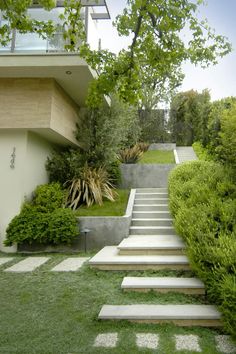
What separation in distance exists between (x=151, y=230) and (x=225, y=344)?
4354 mm

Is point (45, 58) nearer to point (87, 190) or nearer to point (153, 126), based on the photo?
point (87, 190)

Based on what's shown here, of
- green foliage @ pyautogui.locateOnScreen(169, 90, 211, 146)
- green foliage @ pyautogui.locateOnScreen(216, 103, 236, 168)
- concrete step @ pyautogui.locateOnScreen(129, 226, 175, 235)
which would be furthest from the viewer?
green foliage @ pyautogui.locateOnScreen(169, 90, 211, 146)

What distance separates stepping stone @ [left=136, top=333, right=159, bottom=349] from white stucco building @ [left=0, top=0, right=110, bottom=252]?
538cm

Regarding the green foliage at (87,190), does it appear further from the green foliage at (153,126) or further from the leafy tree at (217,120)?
the green foliage at (153,126)

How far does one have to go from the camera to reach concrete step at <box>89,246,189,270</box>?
4777 millimetres

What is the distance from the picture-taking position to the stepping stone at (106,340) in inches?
110

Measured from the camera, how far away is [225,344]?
2.81 m

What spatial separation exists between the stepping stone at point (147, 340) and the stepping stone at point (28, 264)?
3.00m

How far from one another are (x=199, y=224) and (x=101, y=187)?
5.08 metres

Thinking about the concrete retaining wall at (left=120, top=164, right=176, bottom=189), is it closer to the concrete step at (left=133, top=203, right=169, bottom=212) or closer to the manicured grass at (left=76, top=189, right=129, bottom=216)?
the manicured grass at (left=76, top=189, right=129, bottom=216)

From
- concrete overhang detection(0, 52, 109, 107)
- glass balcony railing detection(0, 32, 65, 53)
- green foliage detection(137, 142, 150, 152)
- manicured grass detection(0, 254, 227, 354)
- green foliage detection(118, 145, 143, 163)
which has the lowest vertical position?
manicured grass detection(0, 254, 227, 354)

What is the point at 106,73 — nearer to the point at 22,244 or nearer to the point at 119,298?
the point at 119,298

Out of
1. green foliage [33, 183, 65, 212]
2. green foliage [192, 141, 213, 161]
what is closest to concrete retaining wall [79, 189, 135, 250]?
green foliage [33, 183, 65, 212]

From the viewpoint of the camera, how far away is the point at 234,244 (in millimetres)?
3379
